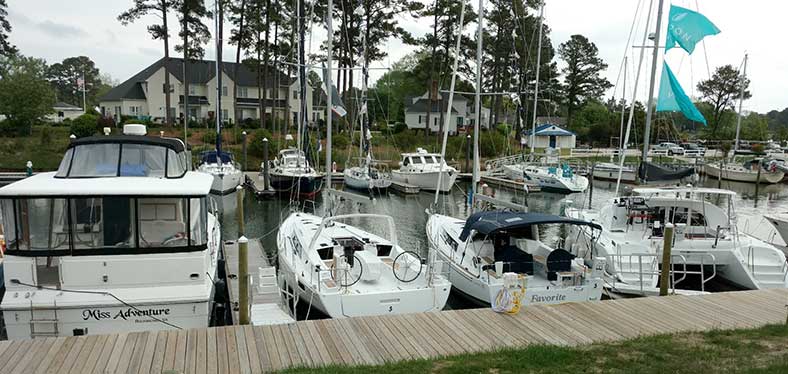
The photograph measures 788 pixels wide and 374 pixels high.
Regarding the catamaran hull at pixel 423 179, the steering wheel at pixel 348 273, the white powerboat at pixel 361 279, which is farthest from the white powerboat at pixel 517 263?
the catamaran hull at pixel 423 179

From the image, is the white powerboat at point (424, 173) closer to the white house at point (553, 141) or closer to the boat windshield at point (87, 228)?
the white house at point (553, 141)

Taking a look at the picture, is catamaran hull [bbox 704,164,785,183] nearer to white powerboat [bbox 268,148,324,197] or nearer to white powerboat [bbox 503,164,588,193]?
Answer: white powerboat [bbox 503,164,588,193]

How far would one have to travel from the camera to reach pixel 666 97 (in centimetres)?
1762

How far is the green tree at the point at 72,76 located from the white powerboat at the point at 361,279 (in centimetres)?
10889

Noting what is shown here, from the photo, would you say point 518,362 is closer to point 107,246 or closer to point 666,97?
point 107,246

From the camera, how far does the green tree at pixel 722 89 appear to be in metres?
65.2

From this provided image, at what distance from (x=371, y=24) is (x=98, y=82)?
285 feet

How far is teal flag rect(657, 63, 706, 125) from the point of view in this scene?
1709cm

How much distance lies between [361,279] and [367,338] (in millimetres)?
2808

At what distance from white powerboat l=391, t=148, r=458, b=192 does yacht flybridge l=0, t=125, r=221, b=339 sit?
913 inches

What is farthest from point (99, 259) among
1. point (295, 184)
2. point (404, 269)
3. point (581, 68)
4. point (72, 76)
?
point (72, 76)

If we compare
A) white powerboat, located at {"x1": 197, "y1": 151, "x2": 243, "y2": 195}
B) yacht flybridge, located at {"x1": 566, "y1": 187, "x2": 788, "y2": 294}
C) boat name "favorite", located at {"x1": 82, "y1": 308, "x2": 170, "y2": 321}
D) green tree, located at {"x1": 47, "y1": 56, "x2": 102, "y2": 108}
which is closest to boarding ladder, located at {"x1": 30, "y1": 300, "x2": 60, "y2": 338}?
boat name "favorite", located at {"x1": 82, "y1": 308, "x2": 170, "y2": 321}

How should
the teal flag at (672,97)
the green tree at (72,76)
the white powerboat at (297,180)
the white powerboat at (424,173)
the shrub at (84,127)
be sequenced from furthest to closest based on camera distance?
the green tree at (72,76), the shrub at (84,127), the white powerboat at (424,173), the white powerboat at (297,180), the teal flag at (672,97)

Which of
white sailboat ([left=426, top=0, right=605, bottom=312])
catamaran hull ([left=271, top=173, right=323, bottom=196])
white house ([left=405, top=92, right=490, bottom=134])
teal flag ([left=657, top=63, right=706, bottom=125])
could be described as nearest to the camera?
white sailboat ([left=426, top=0, right=605, bottom=312])
